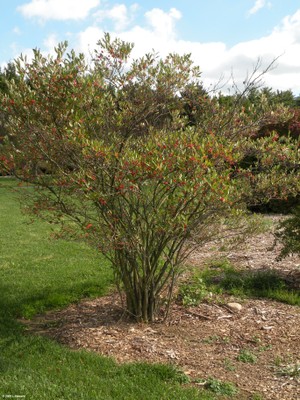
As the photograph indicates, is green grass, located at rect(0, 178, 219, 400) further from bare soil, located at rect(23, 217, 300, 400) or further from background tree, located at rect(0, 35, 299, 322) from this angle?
background tree, located at rect(0, 35, 299, 322)

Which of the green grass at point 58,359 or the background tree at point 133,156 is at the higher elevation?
the background tree at point 133,156

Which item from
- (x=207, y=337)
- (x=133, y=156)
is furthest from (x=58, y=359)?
(x=133, y=156)

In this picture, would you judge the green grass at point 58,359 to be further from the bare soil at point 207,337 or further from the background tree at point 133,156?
the background tree at point 133,156

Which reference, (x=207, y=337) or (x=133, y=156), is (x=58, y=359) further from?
(x=133, y=156)

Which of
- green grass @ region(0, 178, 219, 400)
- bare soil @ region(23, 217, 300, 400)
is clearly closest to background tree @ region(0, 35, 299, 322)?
bare soil @ region(23, 217, 300, 400)

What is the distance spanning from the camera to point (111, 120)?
443cm

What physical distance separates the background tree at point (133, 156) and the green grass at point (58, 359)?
843 mm

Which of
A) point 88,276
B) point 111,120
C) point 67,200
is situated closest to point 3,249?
point 88,276

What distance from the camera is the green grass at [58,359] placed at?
3445 mm

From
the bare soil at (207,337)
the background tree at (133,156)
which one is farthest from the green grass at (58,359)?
the background tree at (133,156)

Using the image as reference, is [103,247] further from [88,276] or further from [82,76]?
[88,276]

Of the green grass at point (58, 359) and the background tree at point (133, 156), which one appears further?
the background tree at point (133, 156)

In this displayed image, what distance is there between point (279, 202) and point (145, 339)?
27.2ft

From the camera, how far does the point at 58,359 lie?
407 cm
